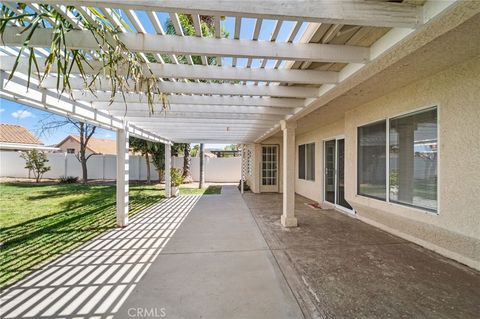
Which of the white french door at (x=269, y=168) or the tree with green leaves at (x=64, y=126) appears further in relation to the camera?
the tree with green leaves at (x=64, y=126)

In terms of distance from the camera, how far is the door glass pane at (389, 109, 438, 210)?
3.94 m

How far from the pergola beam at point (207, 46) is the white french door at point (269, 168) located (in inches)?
384

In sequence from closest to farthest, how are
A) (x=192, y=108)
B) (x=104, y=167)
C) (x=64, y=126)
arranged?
1. (x=192, y=108)
2. (x=64, y=126)
3. (x=104, y=167)

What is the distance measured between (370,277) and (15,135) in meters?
22.7

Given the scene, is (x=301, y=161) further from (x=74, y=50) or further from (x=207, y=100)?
(x=74, y=50)

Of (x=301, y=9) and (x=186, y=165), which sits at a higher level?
(x=301, y=9)

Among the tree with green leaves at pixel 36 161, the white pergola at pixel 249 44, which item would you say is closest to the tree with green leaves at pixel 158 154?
the tree with green leaves at pixel 36 161

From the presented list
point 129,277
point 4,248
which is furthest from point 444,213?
point 4,248

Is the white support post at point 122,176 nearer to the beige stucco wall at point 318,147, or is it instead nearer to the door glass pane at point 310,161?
the beige stucco wall at point 318,147

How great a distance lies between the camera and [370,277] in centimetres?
328

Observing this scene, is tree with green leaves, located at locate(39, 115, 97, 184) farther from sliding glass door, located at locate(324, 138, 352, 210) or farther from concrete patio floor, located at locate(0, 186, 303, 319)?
sliding glass door, located at locate(324, 138, 352, 210)

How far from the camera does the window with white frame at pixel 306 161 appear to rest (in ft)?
31.7

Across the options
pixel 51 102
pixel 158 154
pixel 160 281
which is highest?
pixel 51 102

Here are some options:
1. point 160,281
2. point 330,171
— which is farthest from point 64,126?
point 330,171
